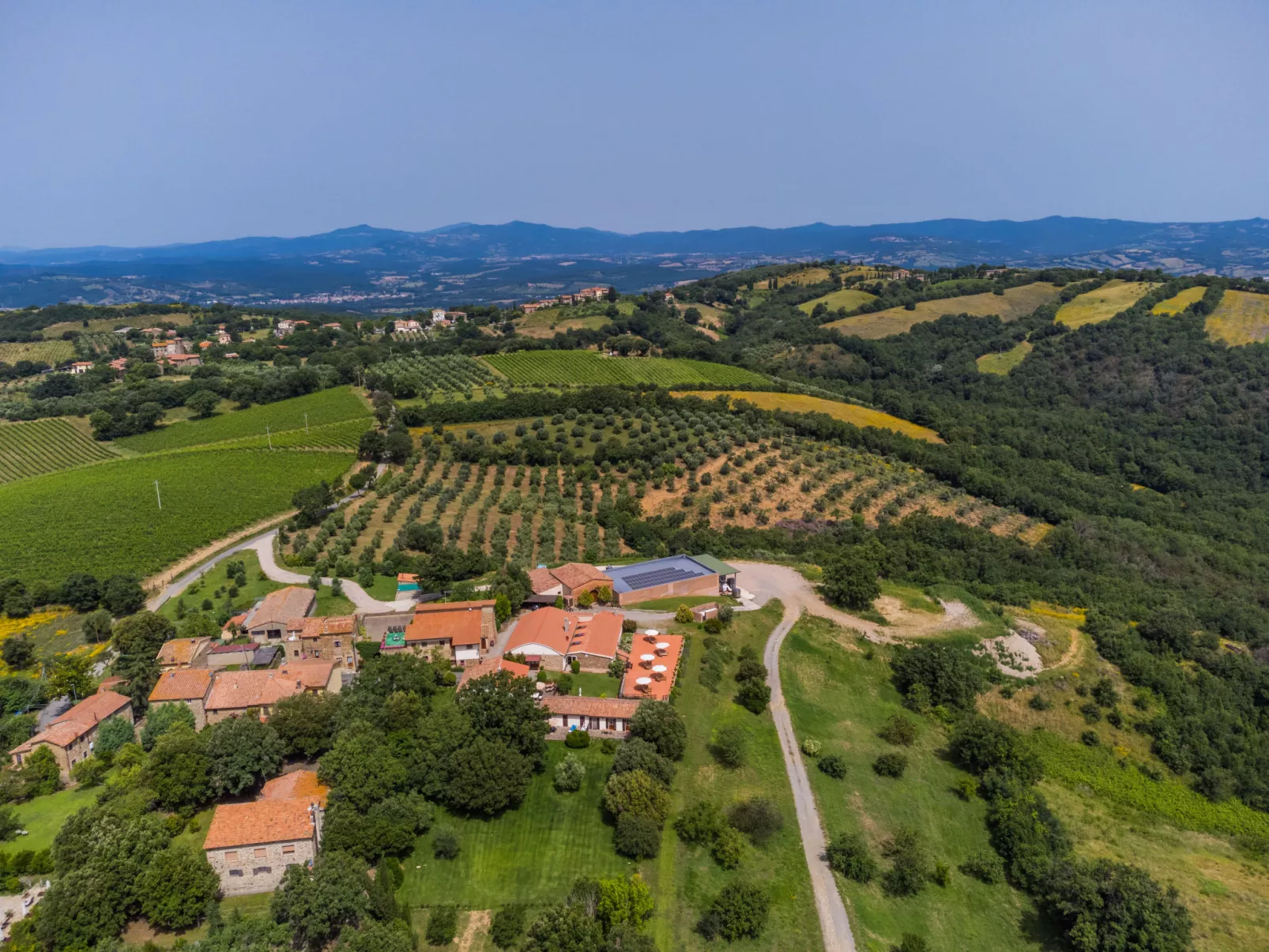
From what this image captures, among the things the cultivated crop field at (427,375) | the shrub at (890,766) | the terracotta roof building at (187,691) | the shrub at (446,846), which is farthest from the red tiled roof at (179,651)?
the cultivated crop field at (427,375)

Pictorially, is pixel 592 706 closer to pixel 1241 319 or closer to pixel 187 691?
pixel 187 691

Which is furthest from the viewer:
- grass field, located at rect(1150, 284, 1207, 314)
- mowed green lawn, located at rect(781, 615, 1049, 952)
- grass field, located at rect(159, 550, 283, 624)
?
grass field, located at rect(1150, 284, 1207, 314)

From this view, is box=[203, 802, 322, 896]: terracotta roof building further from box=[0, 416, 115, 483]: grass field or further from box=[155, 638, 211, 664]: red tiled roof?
box=[0, 416, 115, 483]: grass field

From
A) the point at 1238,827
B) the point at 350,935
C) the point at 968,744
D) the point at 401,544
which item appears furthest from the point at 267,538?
the point at 1238,827

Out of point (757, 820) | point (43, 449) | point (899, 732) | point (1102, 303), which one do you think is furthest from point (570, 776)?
point (1102, 303)

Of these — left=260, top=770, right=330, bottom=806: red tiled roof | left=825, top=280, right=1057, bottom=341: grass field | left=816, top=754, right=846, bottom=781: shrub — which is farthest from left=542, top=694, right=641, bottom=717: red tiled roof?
left=825, top=280, right=1057, bottom=341: grass field
